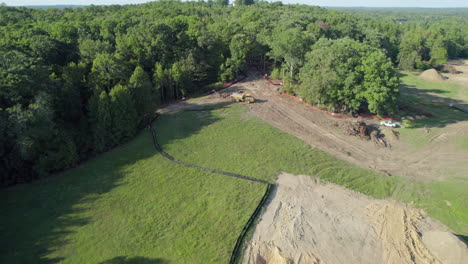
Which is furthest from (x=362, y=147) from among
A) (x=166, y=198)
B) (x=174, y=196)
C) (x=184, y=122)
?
(x=166, y=198)

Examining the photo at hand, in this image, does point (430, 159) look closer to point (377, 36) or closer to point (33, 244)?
point (33, 244)

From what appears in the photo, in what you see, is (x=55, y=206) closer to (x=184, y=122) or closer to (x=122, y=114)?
(x=122, y=114)

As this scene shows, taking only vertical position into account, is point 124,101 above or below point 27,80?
below

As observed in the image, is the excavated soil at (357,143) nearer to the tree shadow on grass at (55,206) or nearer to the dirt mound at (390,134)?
the dirt mound at (390,134)

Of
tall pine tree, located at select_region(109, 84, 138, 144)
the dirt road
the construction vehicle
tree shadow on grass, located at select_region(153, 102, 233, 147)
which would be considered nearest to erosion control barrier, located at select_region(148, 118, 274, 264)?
tree shadow on grass, located at select_region(153, 102, 233, 147)

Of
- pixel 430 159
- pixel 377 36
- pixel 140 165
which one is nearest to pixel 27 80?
pixel 140 165
